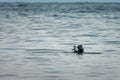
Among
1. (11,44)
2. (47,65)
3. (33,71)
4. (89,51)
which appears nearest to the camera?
(33,71)

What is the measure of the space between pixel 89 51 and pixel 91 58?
3830mm

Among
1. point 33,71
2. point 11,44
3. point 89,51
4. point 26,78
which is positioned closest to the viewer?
point 26,78

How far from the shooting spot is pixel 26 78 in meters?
22.9

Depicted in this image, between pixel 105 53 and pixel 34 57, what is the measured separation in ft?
17.5

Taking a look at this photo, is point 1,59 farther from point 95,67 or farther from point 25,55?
point 95,67

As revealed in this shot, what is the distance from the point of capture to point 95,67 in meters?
26.7

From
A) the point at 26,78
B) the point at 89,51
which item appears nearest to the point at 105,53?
the point at 89,51

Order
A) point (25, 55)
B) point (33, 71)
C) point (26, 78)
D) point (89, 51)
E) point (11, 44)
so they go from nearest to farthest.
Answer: point (26, 78) < point (33, 71) < point (25, 55) < point (89, 51) < point (11, 44)

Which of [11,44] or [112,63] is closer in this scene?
[112,63]

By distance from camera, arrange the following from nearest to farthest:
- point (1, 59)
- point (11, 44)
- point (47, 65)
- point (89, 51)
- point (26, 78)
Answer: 1. point (26, 78)
2. point (47, 65)
3. point (1, 59)
4. point (89, 51)
5. point (11, 44)

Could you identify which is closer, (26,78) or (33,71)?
(26,78)

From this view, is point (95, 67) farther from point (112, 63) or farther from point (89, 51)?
point (89, 51)

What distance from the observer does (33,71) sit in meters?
25.1

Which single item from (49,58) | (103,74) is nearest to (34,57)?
(49,58)
